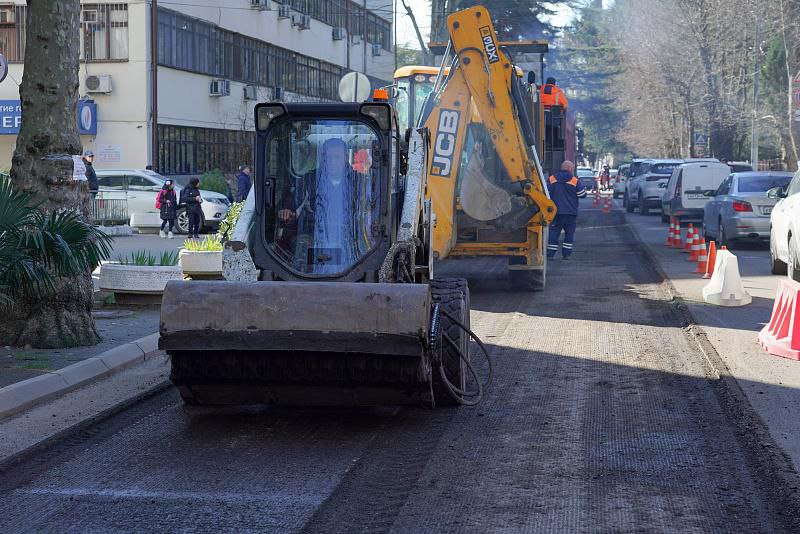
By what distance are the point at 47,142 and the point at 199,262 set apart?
3607 mm

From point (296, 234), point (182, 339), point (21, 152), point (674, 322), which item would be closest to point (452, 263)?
point (674, 322)

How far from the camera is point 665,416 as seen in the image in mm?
7922

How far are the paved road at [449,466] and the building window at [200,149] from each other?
31088mm

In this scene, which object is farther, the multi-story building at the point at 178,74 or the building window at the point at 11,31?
the building window at the point at 11,31

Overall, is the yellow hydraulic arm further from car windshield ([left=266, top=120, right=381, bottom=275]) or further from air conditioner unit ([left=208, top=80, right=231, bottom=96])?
air conditioner unit ([left=208, top=80, right=231, bottom=96])

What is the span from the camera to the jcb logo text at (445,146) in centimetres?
1458

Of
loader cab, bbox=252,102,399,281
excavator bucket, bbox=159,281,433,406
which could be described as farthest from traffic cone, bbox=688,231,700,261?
excavator bucket, bbox=159,281,433,406

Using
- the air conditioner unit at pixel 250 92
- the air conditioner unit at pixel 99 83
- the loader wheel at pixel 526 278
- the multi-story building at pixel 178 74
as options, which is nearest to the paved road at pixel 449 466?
the loader wheel at pixel 526 278

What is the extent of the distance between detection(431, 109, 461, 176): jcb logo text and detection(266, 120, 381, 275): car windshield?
6.23 meters

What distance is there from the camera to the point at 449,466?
6629 mm

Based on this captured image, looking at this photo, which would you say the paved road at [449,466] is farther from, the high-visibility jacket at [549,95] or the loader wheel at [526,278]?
the high-visibility jacket at [549,95]

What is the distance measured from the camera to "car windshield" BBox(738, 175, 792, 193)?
23.2m

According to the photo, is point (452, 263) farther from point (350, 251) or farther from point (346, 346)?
point (346, 346)

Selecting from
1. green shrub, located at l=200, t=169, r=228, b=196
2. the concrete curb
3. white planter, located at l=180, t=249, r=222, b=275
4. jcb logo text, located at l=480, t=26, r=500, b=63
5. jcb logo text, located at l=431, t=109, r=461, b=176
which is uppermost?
jcb logo text, located at l=480, t=26, r=500, b=63
